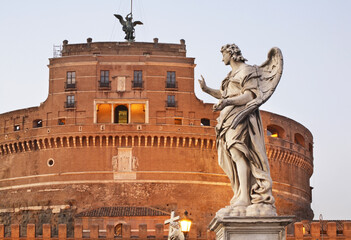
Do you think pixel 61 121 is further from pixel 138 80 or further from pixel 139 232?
pixel 139 232

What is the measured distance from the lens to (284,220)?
6527 millimetres

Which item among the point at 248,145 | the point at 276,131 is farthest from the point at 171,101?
the point at 248,145

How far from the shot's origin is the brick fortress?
58.8 metres

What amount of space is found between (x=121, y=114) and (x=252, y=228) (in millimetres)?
56171

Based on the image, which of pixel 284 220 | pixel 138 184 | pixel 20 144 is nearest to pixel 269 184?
pixel 284 220

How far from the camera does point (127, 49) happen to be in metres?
63.1

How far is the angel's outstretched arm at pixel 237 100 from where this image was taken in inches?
269

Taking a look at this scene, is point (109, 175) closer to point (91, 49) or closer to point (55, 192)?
point (55, 192)

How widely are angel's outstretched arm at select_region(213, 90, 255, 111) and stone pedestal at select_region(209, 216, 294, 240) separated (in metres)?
0.99

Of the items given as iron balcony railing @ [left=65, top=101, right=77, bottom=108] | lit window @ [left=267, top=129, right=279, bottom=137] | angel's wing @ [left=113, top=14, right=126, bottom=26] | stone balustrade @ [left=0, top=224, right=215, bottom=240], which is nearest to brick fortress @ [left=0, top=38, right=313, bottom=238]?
iron balcony railing @ [left=65, top=101, right=77, bottom=108]

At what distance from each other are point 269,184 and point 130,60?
55.5 m

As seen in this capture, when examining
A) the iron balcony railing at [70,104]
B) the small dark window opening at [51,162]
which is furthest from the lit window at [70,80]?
the small dark window opening at [51,162]

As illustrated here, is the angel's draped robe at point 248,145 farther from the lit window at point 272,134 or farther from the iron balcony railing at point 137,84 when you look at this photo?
the lit window at point 272,134

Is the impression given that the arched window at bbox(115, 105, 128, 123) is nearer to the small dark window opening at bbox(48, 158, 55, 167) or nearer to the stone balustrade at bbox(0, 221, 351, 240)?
the small dark window opening at bbox(48, 158, 55, 167)
